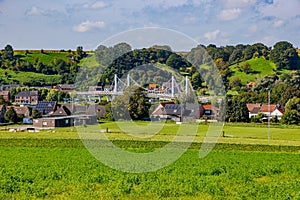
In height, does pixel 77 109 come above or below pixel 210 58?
below

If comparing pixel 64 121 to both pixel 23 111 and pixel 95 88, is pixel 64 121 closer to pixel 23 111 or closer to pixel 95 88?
pixel 23 111

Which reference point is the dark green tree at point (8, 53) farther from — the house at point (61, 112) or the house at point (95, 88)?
the house at point (61, 112)

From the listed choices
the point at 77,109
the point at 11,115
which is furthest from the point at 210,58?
the point at 11,115

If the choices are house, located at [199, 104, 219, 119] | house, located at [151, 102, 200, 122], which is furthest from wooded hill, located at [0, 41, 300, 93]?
house, located at [151, 102, 200, 122]

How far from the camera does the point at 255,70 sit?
119 m

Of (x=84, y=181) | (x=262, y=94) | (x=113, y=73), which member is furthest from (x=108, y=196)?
(x=262, y=94)

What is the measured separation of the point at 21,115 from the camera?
228 ft

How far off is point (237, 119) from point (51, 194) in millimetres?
53855

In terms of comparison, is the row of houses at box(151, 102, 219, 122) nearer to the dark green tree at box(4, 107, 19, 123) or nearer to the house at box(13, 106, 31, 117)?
the house at box(13, 106, 31, 117)

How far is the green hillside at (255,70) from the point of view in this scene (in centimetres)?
11393

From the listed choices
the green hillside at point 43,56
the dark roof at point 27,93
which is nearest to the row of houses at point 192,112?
the dark roof at point 27,93

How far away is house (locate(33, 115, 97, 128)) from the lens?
59500mm

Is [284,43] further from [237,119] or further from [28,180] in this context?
[28,180]

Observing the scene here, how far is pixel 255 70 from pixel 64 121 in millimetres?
68539
